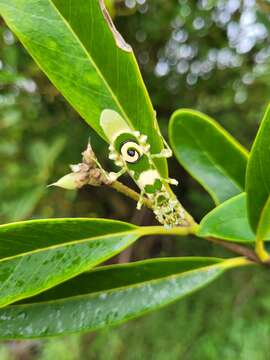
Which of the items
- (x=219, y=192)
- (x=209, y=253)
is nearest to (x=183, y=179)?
(x=209, y=253)

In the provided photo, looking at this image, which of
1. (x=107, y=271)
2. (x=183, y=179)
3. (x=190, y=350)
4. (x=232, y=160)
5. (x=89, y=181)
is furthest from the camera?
(x=183, y=179)

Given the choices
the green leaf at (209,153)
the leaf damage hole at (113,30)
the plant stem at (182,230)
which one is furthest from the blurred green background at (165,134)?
the leaf damage hole at (113,30)

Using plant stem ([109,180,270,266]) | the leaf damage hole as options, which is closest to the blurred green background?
plant stem ([109,180,270,266])

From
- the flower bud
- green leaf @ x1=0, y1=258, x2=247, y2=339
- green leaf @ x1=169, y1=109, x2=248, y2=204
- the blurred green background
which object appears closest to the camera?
the flower bud

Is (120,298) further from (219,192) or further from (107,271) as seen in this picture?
(219,192)

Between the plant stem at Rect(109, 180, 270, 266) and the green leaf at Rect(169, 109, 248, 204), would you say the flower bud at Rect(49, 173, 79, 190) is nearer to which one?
the plant stem at Rect(109, 180, 270, 266)

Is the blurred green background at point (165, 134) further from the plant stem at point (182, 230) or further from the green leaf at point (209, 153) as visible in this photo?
the plant stem at point (182, 230)

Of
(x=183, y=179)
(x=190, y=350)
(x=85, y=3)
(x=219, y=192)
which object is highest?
(x=85, y=3)
